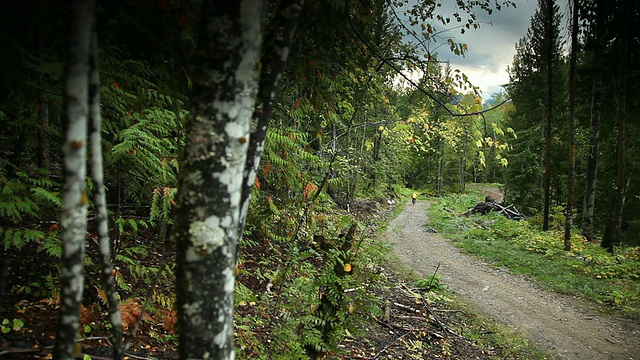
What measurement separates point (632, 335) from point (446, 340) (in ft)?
14.8

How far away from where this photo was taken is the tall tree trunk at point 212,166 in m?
1.44

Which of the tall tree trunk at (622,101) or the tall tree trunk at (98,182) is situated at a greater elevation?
the tall tree trunk at (622,101)

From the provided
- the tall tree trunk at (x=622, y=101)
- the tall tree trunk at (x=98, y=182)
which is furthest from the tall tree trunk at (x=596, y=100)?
the tall tree trunk at (x=98, y=182)

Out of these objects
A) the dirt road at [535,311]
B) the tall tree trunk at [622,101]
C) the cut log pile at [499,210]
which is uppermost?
the tall tree trunk at [622,101]

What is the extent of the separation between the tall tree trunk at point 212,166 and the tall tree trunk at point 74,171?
15.0 inches

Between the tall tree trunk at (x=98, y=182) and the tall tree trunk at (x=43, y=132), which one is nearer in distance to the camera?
the tall tree trunk at (x=98, y=182)

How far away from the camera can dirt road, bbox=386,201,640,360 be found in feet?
22.9

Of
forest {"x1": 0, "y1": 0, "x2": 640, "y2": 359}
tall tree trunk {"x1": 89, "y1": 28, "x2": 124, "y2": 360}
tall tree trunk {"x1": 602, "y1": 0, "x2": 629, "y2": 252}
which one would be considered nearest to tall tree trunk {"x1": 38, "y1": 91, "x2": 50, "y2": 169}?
forest {"x1": 0, "y1": 0, "x2": 640, "y2": 359}

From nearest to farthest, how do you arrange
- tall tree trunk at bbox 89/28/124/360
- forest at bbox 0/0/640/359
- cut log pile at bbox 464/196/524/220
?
1. tall tree trunk at bbox 89/28/124/360
2. forest at bbox 0/0/640/359
3. cut log pile at bbox 464/196/524/220

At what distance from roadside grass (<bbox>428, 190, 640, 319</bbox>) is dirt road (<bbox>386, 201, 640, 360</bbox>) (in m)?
0.60

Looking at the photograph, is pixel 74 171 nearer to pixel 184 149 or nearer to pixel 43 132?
pixel 184 149

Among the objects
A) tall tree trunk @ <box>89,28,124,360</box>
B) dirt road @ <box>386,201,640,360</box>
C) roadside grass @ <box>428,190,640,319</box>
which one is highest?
tall tree trunk @ <box>89,28,124,360</box>

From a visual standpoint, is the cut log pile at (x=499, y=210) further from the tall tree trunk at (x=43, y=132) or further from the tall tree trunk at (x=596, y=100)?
the tall tree trunk at (x=43, y=132)

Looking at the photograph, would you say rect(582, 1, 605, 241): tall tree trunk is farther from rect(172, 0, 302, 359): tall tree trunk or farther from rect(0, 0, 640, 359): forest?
rect(172, 0, 302, 359): tall tree trunk
